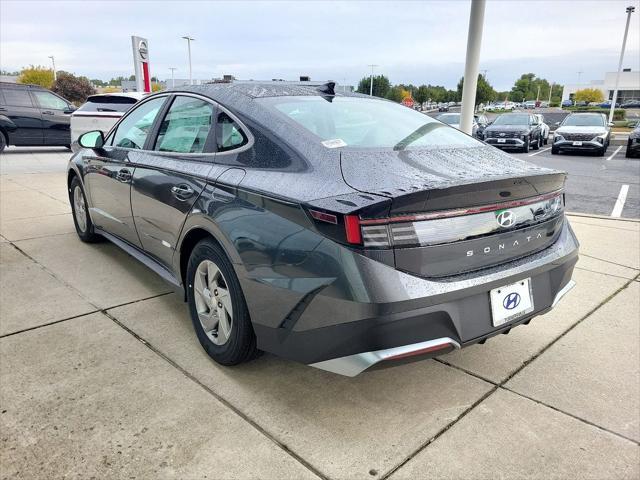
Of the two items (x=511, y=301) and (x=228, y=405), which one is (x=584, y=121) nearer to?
(x=511, y=301)

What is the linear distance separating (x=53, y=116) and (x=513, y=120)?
15.5 metres

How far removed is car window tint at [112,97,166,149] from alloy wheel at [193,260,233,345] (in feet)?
4.38

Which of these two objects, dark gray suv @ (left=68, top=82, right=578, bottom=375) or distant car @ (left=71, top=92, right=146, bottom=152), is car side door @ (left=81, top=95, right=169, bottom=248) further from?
distant car @ (left=71, top=92, right=146, bottom=152)

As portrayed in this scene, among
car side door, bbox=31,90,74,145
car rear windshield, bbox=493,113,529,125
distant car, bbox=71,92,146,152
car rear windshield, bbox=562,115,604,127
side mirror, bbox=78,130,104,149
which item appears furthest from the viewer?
car rear windshield, bbox=493,113,529,125

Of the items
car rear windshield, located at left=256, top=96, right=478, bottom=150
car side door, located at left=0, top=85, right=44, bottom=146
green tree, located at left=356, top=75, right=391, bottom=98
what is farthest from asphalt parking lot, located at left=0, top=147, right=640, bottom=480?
green tree, located at left=356, top=75, right=391, bottom=98

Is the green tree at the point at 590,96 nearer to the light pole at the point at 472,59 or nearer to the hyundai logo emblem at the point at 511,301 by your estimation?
the light pole at the point at 472,59

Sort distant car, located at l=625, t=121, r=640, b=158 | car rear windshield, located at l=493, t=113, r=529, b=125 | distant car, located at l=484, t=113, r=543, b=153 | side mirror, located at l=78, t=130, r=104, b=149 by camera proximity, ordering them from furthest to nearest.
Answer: car rear windshield, located at l=493, t=113, r=529, b=125 → distant car, located at l=484, t=113, r=543, b=153 → distant car, located at l=625, t=121, r=640, b=158 → side mirror, located at l=78, t=130, r=104, b=149

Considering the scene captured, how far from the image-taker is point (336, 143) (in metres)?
2.47

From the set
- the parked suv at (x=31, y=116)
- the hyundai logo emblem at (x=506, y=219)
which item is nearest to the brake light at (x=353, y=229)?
the hyundai logo emblem at (x=506, y=219)

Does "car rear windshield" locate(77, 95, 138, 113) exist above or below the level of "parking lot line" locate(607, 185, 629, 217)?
above

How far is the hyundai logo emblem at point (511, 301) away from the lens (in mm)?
2311

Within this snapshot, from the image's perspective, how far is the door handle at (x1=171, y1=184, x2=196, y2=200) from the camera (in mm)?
2836

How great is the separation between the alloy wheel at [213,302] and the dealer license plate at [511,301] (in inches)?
51.4

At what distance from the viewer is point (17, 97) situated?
13234 mm
